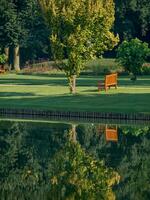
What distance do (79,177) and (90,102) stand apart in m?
27.0

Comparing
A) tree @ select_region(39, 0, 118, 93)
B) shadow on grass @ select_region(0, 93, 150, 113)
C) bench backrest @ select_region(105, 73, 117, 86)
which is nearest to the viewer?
shadow on grass @ select_region(0, 93, 150, 113)

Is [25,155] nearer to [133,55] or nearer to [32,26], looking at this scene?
[133,55]

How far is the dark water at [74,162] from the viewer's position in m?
22.0

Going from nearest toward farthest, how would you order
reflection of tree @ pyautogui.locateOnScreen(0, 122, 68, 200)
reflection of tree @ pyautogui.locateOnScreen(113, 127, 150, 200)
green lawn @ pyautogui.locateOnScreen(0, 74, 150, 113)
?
reflection of tree @ pyautogui.locateOnScreen(113, 127, 150, 200)
reflection of tree @ pyautogui.locateOnScreen(0, 122, 68, 200)
green lawn @ pyautogui.locateOnScreen(0, 74, 150, 113)

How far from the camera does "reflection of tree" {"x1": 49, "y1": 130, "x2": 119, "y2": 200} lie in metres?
21.6

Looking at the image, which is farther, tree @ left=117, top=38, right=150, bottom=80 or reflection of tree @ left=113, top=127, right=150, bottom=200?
tree @ left=117, top=38, right=150, bottom=80

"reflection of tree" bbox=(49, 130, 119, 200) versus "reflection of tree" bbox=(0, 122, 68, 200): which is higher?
"reflection of tree" bbox=(49, 130, 119, 200)

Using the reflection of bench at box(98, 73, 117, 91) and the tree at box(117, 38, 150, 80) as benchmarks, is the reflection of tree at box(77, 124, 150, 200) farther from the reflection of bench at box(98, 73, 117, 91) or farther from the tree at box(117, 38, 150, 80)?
the tree at box(117, 38, 150, 80)

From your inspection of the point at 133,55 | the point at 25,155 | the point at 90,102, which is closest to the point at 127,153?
the point at 25,155

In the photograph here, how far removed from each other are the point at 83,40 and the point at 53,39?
8.56 ft

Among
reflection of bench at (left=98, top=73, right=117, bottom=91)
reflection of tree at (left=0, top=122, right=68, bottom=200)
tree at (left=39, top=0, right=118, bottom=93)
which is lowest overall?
reflection of tree at (left=0, top=122, right=68, bottom=200)

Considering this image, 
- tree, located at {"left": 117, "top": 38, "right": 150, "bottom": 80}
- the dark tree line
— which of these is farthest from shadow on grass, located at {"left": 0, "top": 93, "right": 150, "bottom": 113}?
the dark tree line

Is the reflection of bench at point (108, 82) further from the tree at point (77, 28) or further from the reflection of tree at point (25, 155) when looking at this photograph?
the reflection of tree at point (25, 155)

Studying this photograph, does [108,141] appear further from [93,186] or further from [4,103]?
[4,103]
